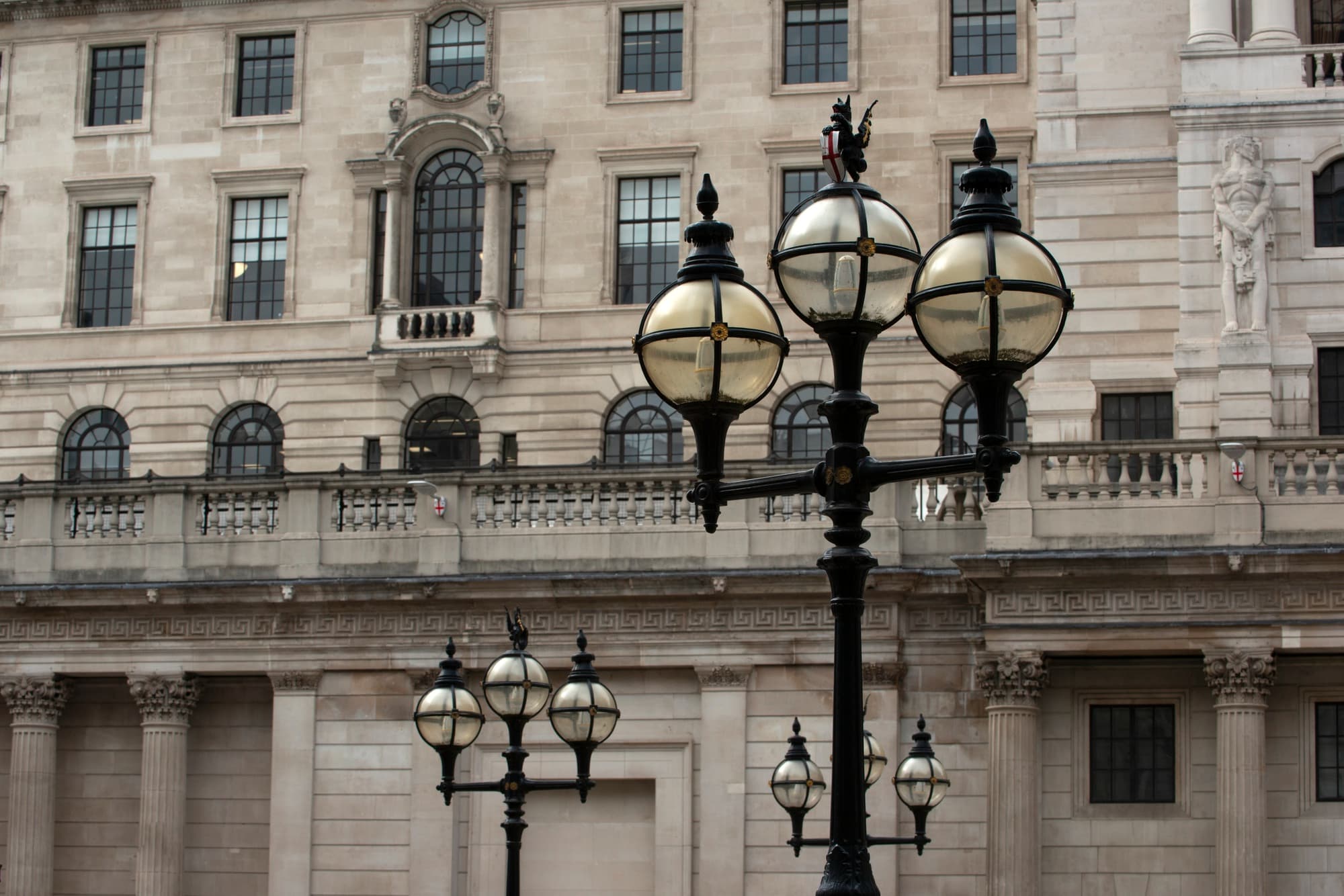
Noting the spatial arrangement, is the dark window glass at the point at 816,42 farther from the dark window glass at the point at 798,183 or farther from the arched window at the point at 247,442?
the arched window at the point at 247,442

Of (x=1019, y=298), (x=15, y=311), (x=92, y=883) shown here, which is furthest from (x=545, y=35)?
(x=1019, y=298)

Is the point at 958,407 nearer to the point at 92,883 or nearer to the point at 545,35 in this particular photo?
the point at 545,35

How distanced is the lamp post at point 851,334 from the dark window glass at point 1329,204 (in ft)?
80.0

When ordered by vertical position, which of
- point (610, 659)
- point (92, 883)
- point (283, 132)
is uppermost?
point (283, 132)

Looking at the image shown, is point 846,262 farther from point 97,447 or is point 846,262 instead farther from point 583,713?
point 97,447

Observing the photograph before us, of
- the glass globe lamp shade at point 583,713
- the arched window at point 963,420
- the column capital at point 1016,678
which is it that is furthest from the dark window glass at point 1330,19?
the glass globe lamp shade at point 583,713

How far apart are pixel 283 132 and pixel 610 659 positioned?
17330 millimetres

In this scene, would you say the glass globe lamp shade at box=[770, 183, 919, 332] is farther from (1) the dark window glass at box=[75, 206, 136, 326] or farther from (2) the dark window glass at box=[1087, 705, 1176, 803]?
(1) the dark window glass at box=[75, 206, 136, 326]

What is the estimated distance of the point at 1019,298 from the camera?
12.0 m

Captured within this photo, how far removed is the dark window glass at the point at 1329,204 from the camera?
119 feet

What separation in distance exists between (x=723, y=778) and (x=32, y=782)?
35.6 feet

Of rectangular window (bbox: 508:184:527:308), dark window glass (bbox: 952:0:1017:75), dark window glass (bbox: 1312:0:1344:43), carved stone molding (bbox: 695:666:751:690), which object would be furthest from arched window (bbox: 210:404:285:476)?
dark window glass (bbox: 1312:0:1344:43)

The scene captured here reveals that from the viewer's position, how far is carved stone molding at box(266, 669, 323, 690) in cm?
3547

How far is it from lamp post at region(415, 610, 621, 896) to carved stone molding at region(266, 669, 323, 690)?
549 inches
